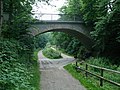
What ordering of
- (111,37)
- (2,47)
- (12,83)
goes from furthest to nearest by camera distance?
(111,37)
(2,47)
(12,83)

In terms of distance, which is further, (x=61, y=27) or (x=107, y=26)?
(x=61, y=27)

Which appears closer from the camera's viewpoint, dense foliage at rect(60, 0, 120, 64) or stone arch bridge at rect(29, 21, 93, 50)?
dense foliage at rect(60, 0, 120, 64)

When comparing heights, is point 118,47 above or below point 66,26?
A: below

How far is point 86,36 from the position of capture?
2962 centimetres

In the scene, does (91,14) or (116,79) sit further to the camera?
(91,14)

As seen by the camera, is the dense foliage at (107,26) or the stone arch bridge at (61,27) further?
the stone arch bridge at (61,27)

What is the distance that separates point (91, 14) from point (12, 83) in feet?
70.9

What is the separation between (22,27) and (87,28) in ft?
41.2

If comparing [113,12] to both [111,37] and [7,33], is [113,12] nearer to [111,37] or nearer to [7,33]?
[111,37]

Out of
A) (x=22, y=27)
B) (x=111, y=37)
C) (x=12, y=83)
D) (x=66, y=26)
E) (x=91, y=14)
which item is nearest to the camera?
(x=12, y=83)

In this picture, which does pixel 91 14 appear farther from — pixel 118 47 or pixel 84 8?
pixel 118 47

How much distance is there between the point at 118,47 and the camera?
936 inches

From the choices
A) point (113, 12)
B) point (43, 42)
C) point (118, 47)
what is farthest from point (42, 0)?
point (43, 42)

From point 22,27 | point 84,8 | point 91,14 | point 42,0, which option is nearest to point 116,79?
point 42,0
